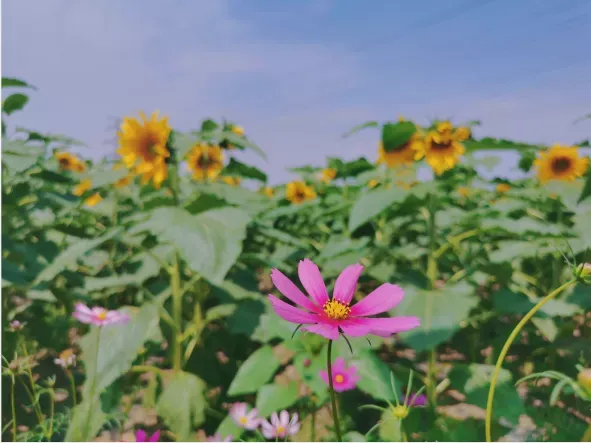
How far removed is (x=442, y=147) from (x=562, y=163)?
30.8 inches

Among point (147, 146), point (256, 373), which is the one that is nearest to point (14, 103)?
point (147, 146)

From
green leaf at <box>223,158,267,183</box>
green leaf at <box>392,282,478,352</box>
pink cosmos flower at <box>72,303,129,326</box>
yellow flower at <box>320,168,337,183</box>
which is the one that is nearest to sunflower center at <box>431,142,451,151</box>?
green leaf at <box>392,282,478,352</box>

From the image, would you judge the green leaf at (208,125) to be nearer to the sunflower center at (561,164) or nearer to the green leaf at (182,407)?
the green leaf at (182,407)

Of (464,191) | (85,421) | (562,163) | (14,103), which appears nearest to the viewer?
(85,421)

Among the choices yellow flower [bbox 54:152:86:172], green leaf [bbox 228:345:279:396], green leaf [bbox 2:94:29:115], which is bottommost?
green leaf [bbox 228:345:279:396]

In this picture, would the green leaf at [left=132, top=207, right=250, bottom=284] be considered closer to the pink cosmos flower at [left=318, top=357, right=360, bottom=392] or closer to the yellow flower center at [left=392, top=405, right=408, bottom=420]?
the pink cosmos flower at [left=318, top=357, right=360, bottom=392]

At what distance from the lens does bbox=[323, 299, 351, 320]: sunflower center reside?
1.53ft

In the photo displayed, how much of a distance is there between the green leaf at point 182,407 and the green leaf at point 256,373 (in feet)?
0.39

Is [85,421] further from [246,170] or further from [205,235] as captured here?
[246,170]

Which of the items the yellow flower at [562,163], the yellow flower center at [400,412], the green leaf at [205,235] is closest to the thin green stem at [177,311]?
the green leaf at [205,235]

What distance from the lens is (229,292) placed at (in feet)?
4.97

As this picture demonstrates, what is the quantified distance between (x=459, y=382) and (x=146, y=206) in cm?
93

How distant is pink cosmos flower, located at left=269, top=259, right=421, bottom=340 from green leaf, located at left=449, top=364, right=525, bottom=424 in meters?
0.76

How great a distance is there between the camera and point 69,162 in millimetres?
Answer: 2818
